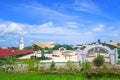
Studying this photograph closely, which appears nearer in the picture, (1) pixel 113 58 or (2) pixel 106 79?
(2) pixel 106 79

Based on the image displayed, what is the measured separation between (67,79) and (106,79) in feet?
9.28

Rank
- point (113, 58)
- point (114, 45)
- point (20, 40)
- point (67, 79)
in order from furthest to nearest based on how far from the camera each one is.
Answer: point (20, 40) → point (114, 45) → point (113, 58) → point (67, 79)

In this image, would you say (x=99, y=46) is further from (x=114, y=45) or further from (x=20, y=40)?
Answer: (x=20, y=40)

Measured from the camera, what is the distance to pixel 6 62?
2302 cm

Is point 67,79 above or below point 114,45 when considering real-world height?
below

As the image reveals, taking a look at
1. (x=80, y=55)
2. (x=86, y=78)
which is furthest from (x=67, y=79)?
(x=80, y=55)

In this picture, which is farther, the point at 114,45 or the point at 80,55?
the point at 114,45

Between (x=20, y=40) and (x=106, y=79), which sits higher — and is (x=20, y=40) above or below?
above

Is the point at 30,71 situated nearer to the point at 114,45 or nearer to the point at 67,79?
the point at 67,79

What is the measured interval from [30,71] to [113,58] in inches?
460

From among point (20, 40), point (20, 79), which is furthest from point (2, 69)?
A: point (20, 40)

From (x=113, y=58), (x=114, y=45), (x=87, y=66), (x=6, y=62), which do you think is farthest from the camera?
(x=114, y=45)

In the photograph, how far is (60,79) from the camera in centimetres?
1509

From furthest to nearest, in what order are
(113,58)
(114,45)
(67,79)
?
(114,45) < (113,58) < (67,79)
